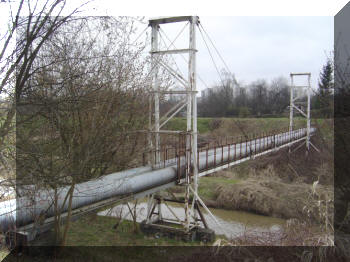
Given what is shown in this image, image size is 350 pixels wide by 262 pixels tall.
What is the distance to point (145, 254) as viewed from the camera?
6.23m

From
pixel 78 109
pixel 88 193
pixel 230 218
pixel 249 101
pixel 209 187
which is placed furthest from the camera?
pixel 249 101

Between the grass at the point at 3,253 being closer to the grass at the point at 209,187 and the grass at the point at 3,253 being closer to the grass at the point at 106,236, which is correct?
the grass at the point at 106,236

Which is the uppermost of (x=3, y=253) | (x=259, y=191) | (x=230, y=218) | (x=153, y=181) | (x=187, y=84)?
(x=187, y=84)

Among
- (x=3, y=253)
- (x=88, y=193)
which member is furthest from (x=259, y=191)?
(x=3, y=253)

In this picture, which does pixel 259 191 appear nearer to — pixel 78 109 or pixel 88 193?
pixel 88 193

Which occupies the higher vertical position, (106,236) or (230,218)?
(106,236)

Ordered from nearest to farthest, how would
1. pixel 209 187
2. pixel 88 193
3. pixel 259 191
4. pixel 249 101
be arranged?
pixel 88 193 < pixel 259 191 < pixel 209 187 < pixel 249 101

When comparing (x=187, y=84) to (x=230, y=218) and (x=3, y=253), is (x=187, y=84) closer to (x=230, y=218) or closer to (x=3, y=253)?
(x=3, y=253)

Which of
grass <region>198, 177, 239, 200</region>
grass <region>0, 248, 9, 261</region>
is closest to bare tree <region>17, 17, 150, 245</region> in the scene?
grass <region>0, 248, 9, 261</region>

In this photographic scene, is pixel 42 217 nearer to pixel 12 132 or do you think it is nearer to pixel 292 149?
pixel 12 132

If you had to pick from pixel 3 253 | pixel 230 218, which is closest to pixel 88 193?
pixel 3 253

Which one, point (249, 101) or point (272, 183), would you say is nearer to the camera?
point (272, 183)

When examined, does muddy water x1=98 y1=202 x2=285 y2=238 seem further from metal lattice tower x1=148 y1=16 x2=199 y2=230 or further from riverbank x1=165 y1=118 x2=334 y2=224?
metal lattice tower x1=148 y1=16 x2=199 y2=230

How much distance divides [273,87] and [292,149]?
14947mm
